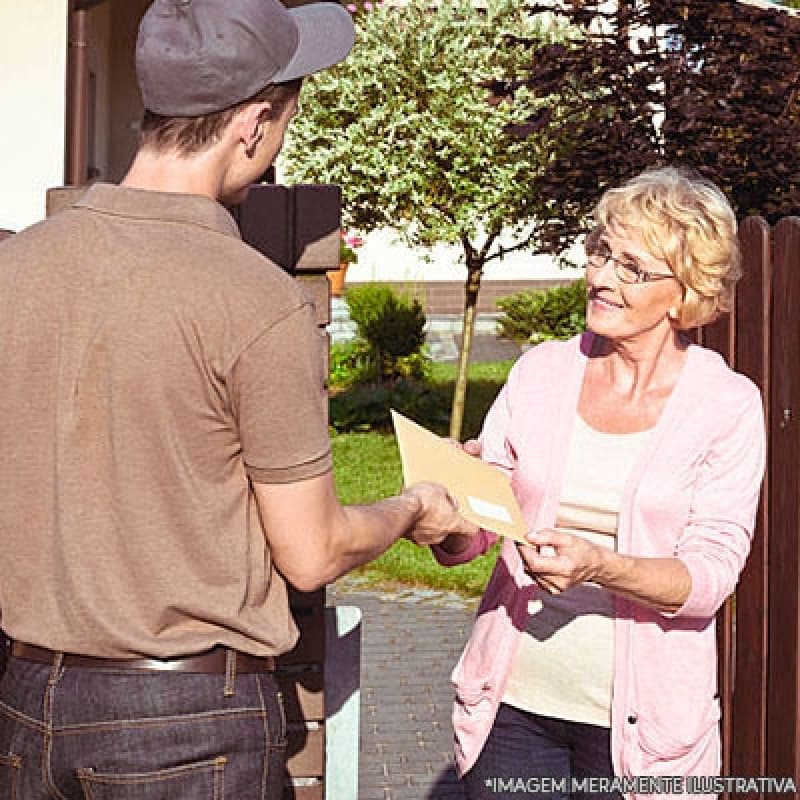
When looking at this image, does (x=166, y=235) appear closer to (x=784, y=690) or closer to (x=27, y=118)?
(x=784, y=690)

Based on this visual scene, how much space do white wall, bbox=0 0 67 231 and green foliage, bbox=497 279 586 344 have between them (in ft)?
26.7

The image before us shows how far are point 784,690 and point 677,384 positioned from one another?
4.12 feet

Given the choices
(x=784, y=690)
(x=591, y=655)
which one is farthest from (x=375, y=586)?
(x=591, y=655)

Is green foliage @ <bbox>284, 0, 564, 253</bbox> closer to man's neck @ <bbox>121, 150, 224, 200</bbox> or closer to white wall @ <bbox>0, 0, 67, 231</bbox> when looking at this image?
white wall @ <bbox>0, 0, 67, 231</bbox>

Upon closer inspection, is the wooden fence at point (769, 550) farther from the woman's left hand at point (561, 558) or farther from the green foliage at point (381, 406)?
the green foliage at point (381, 406)

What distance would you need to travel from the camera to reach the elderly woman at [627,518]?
3.12 metres

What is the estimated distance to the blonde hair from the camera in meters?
3.25

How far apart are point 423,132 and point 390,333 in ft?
13.2

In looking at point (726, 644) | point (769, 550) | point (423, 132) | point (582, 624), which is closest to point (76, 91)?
point (423, 132)

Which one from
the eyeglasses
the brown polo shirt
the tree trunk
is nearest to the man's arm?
the brown polo shirt

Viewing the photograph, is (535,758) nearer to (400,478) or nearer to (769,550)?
(769,550)

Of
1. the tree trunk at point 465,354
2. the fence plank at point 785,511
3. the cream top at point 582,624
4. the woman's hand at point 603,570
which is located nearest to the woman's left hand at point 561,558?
the woman's hand at point 603,570

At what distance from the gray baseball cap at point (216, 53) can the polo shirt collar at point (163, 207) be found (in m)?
0.12

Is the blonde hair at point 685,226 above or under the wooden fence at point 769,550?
above
